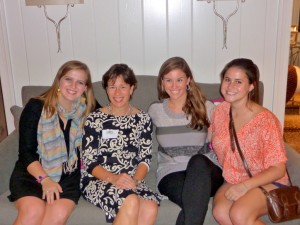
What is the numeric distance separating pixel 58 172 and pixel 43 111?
341mm

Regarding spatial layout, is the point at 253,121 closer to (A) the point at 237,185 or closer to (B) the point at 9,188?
(A) the point at 237,185

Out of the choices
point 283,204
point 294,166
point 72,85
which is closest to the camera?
point 283,204

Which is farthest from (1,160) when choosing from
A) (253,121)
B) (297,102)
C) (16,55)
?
(297,102)

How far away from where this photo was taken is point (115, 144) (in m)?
1.87

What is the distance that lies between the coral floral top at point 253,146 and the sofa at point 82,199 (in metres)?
0.18

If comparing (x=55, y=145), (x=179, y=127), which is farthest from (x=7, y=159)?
(x=179, y=127)

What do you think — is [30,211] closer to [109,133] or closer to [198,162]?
[109,133]

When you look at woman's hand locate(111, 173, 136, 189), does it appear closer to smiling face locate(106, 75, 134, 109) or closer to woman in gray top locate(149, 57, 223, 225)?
woman in gray top locate(149, 57, 223, 225)

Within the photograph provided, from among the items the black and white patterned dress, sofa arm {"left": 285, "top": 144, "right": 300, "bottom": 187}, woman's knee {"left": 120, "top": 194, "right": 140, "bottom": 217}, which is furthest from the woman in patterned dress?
sofa arm {"left": 285, "top": 144, "right": 300, "bottom": 187}

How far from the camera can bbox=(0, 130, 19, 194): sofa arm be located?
1.85 m

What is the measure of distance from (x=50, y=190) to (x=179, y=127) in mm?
760

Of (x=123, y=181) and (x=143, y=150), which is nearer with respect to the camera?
(x=123, y=181)

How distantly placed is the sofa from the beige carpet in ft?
5.87

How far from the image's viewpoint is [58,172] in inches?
72.4
